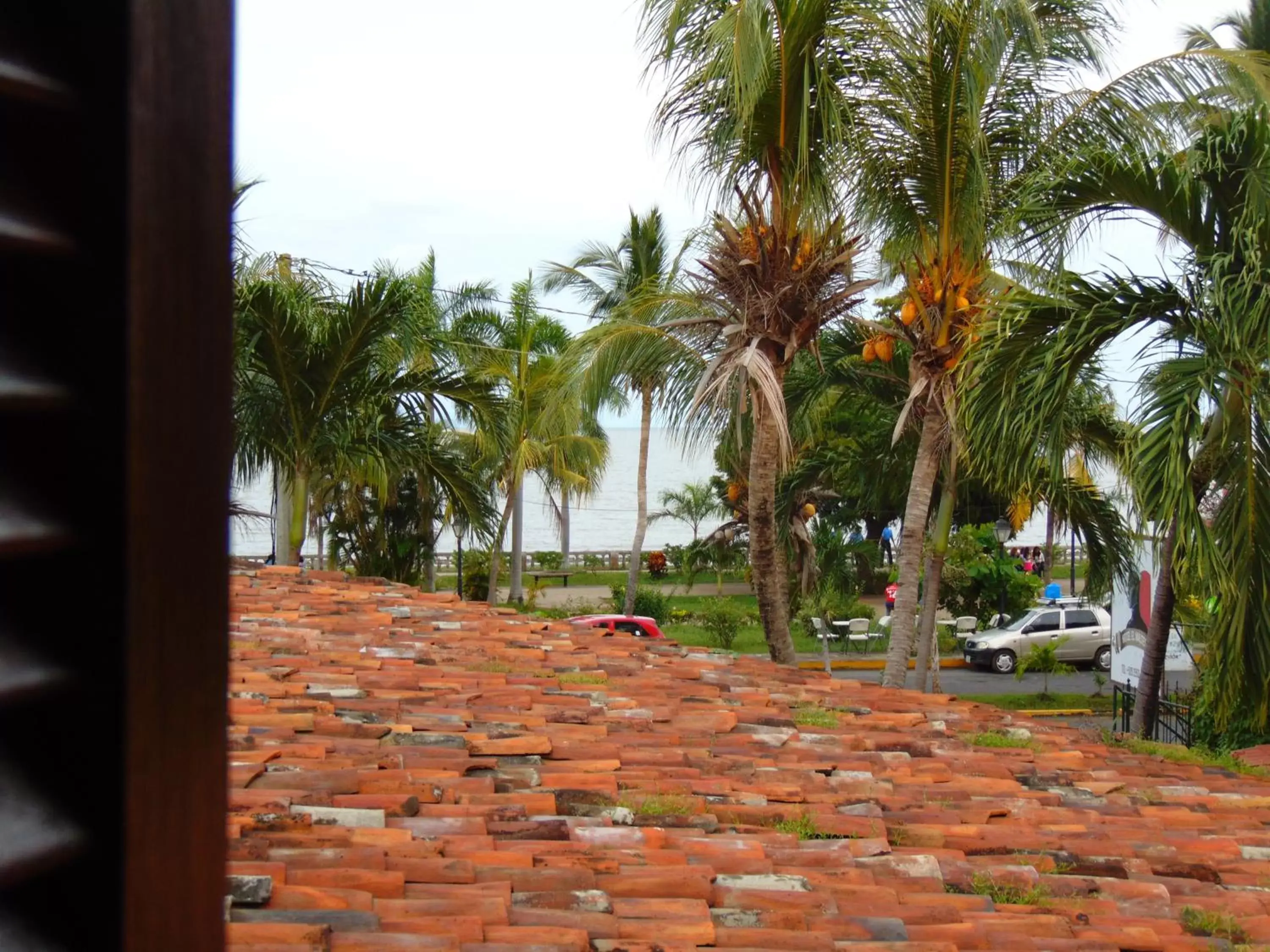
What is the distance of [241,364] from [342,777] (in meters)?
8.94

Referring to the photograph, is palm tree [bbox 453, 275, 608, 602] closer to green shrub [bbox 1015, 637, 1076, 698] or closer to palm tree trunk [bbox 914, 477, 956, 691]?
palm tree trunk [bbox 914, 477, 956, 691]

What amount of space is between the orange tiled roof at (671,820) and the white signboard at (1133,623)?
863 centimetres

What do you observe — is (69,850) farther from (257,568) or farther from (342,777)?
(257,568)

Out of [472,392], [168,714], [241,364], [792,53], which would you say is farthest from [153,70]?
[472,392]

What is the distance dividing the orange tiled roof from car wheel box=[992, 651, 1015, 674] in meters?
19.7

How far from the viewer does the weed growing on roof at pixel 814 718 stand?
7.00 m

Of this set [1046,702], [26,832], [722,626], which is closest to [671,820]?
[26,832]

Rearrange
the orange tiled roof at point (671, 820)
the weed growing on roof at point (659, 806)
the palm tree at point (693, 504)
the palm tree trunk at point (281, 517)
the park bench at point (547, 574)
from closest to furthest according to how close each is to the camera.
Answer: the orange tiled roof at point (671, 820) → the weed growing on roof at point (659, 806) → the palm tree trunk at point (281, 517) → the park bench at point (547, 574) → the palm tree at point (693, 504)

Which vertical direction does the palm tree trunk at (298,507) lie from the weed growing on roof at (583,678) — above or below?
above

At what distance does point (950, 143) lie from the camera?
11852 millimetres

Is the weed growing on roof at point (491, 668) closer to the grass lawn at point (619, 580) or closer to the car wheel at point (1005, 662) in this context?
the car wheel at point (1005, 662)

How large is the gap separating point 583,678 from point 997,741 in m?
2.61

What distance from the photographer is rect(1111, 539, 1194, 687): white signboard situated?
16172 mm

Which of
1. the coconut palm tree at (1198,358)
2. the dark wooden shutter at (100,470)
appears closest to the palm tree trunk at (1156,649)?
the coconut palm tree at (1198,358)
